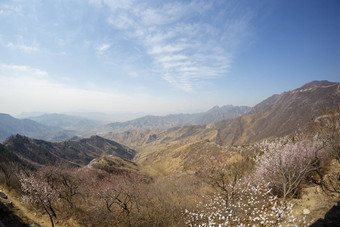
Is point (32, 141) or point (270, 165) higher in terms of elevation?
point (270, 165)

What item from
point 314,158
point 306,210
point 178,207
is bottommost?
point 178,207

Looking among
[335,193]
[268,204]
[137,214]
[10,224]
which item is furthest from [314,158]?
[10,224]

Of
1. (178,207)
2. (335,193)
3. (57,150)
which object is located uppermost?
(335,193)

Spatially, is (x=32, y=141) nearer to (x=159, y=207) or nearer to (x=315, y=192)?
(x=159, y=207)

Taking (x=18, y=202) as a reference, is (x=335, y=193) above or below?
above

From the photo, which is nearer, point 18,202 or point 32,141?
point 18,202

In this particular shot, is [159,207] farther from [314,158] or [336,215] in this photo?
[314,158]

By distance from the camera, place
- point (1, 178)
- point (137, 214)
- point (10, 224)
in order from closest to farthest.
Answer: point (10, 224), point (137, 214), point (1, 178)

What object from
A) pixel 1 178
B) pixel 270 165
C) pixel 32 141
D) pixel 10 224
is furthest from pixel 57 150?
pixel 270 165

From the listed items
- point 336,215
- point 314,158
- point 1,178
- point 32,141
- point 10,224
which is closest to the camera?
point 336,215
